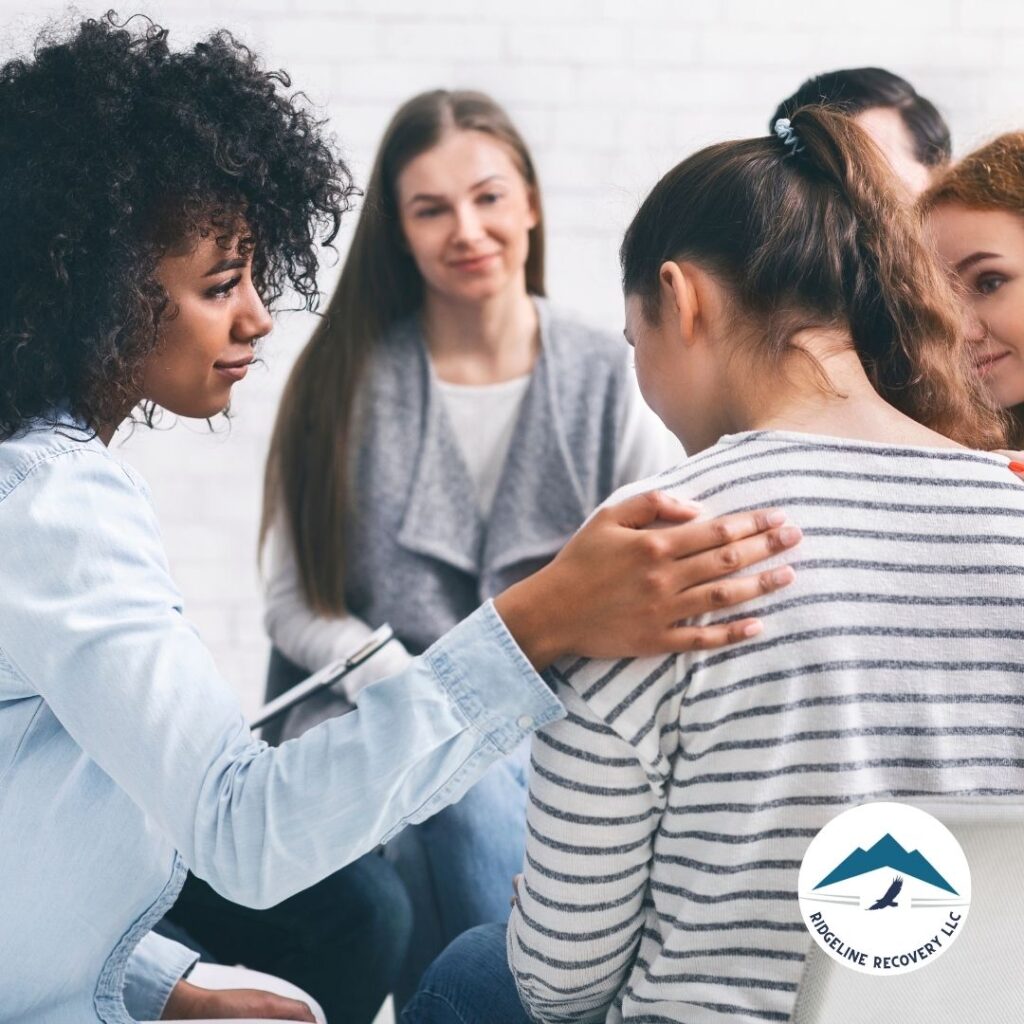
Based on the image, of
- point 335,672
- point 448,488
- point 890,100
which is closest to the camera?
point 335,672

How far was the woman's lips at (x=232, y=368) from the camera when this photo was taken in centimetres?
107

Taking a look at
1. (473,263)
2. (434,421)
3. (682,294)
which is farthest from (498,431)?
(682,294)

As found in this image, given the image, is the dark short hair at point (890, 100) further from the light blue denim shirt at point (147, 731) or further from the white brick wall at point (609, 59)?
the light blue denim shirt at point (147, 731)

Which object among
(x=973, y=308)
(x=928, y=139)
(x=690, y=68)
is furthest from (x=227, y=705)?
(x=690, y=68)

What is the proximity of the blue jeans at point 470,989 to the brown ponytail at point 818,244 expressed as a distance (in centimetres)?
55

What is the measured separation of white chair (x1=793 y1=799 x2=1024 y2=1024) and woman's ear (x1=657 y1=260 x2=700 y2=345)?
385 mm

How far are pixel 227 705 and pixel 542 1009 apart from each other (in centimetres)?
32

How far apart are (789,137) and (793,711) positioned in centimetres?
44

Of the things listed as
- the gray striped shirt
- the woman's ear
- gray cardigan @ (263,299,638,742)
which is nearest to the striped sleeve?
the gray striped shirt

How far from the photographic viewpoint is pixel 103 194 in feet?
Result: 3.08

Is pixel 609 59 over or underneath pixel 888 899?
over

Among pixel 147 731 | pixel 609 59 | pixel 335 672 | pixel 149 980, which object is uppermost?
pixel 609 59

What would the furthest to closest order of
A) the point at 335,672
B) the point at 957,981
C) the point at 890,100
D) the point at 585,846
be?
the point at 890,100 → the point at 335,672 → the point at 585,846 → the point at 957,981

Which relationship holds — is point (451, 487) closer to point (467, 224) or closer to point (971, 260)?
point (467, 224)
